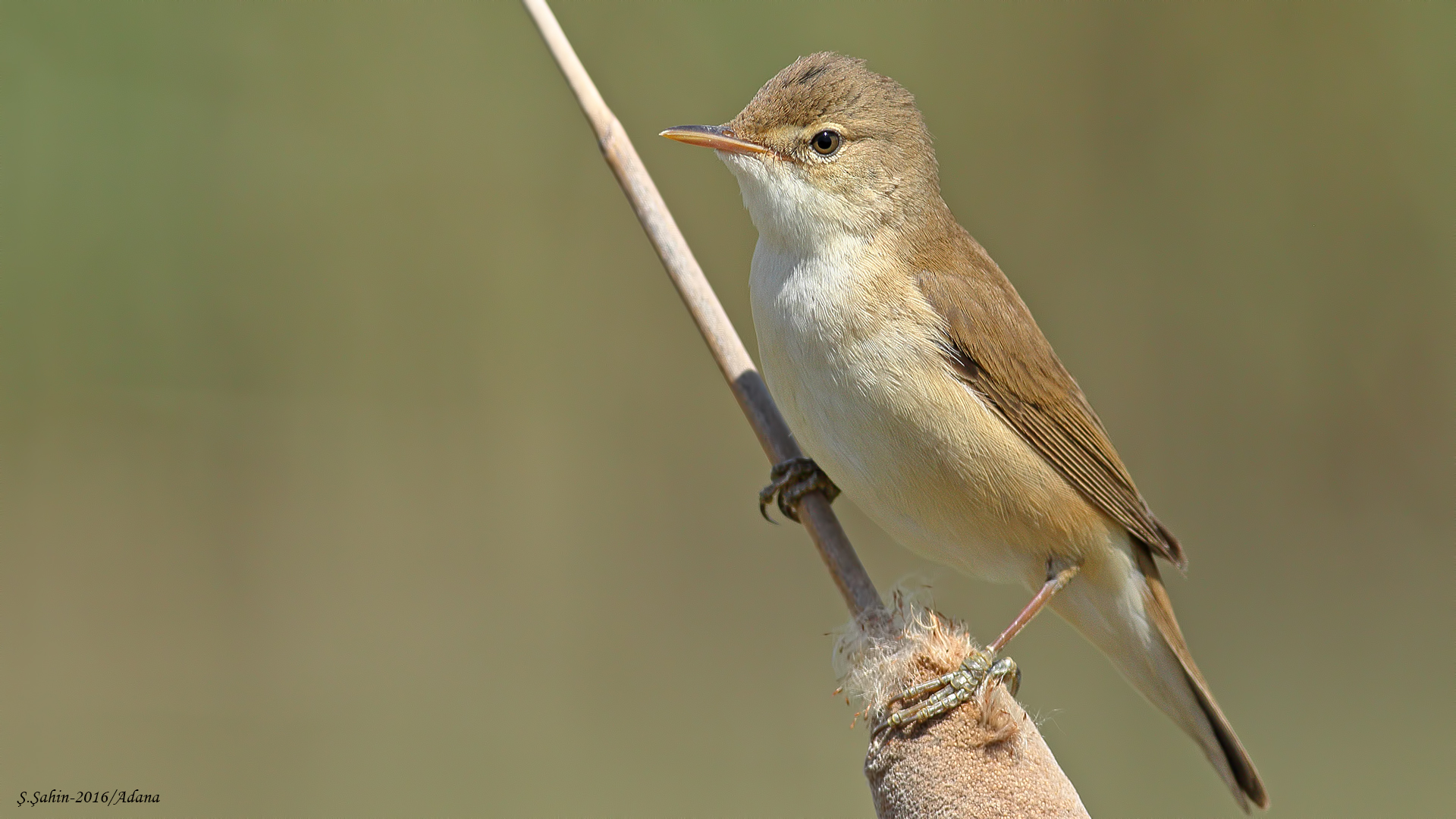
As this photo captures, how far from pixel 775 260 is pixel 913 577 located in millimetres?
940

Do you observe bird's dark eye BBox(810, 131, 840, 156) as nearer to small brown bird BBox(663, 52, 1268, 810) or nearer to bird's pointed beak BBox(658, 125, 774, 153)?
small brown bird BBox(663, 52, 1268, 810)

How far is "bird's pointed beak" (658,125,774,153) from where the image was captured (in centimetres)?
249

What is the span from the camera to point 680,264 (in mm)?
2330

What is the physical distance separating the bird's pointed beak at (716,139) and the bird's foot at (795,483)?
805 mm

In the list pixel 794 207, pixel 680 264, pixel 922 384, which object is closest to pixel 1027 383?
pixel 922 384

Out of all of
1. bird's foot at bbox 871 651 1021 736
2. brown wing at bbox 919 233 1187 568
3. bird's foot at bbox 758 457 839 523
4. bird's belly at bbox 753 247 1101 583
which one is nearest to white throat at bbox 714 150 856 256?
bird's belly at bbox 753 247 1101 583

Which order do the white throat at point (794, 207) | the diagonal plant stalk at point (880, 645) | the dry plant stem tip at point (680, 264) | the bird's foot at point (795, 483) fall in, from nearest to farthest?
1. the diagonal plant stalk at point (880, 645)
2. the dry plant stem tip at point (680, 264)
3. the white throat at point (794, 207)
4. the bird's foot at point (795, 483)

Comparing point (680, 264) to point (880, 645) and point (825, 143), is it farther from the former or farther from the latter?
point (880, 645)

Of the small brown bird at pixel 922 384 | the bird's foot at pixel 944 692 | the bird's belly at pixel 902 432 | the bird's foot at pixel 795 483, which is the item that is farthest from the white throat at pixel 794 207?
the bird's foot at pixel 944 692

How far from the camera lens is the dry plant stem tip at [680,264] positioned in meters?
2.21

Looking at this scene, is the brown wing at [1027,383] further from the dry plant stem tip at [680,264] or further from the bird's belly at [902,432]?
the dry plant stem tip at [680,264]

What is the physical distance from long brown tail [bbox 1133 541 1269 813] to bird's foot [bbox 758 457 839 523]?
2.98ft

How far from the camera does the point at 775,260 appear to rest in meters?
2.59

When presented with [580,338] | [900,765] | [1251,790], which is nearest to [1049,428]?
[1251,790]
